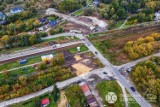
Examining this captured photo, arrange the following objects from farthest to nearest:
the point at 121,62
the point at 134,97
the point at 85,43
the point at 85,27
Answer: the point at 85,27, the point at 85,43, the point at 121,62, the point at 134,97

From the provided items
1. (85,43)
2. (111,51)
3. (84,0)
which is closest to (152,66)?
(111,51)

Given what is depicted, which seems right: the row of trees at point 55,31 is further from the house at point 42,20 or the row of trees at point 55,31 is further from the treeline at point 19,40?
the house at point 42,20

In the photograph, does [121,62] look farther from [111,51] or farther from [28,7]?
[28,7]

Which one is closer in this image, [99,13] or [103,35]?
[103,35]

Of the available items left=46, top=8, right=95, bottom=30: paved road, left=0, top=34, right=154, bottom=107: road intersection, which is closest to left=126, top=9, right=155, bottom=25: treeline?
left=46, top=8, right=95, bottom=30: paved road

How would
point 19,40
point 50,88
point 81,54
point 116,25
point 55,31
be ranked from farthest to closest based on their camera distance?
1. point 116,25
2. point 55,31
3. point 19,40
4. point 81,54
5. point 50,88

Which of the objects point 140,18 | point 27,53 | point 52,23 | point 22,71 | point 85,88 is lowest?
point 85,88

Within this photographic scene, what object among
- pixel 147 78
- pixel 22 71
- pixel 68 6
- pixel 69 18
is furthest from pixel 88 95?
pixel 68 6

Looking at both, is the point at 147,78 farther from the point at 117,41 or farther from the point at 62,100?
the point at 117,41
